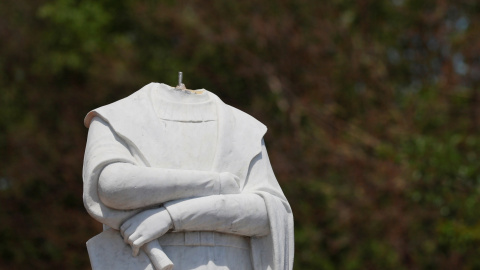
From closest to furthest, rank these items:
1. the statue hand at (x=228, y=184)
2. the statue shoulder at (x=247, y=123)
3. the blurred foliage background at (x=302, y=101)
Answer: the statue hand at (x=228, y=184) → the statue shoulder at (x=247, y=123) → the blurred foliage background at (x=302, y=101)

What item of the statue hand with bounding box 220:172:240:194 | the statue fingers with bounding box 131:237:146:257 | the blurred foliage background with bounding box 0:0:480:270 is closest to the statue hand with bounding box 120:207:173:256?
the statue fingers with bounding box 131:237:146:257

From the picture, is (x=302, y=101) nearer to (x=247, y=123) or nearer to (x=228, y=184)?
(x=247, y=123)

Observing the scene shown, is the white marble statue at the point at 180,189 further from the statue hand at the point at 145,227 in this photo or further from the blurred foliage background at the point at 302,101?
the blurred foliage background at the point at 302,101

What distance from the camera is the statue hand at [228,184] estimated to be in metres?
7.77

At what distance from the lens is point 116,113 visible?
25.8ft

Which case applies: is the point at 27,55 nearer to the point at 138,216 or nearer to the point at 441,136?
the point at 441,136

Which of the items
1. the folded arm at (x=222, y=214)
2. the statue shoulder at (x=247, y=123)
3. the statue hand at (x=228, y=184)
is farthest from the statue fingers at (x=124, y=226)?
the statue shoulder at (x=247, y=123)

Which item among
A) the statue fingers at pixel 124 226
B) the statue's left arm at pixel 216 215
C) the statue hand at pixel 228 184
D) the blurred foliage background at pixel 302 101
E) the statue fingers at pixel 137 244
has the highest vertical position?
the statue hand at pixel 228 184

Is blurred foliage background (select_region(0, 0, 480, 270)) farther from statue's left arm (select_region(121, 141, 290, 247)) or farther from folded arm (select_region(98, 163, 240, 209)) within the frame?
folded arm (select_region(98, 163, 240, 209))

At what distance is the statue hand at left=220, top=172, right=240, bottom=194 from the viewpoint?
777 cm

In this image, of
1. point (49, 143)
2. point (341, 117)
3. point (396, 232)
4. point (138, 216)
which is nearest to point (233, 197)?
point (138, 216)

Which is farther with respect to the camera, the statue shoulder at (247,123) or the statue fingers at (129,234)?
the statue shoulder at (247,123)

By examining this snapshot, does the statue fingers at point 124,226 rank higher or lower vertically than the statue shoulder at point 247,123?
lower

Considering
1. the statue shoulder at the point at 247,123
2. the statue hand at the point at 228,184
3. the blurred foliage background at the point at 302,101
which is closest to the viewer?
the statue hand at the point at 228,184
